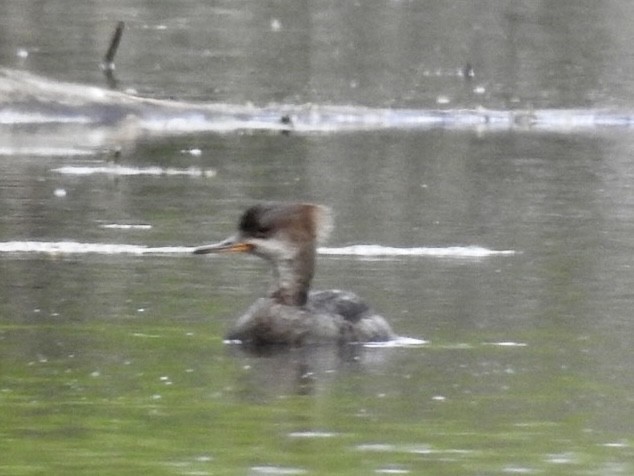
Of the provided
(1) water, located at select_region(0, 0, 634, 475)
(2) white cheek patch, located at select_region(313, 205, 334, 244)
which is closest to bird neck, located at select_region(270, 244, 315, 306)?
(2) white cheek patch, located at select_region(313, 205, 334, 244)

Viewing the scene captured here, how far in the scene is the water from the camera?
938 centimetres

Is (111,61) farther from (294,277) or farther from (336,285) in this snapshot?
(294,277)

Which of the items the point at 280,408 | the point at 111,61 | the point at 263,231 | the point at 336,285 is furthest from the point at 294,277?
the point at 111,61

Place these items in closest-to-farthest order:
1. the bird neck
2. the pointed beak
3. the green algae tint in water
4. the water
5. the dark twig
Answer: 1. the green algae tint in water
2. the water
3. the bird neck
4. the pointed beak
5. the dark twig

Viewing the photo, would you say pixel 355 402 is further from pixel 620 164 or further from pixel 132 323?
pixel 620 164

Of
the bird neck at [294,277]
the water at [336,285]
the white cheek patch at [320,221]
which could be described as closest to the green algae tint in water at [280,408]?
the water at [336,285]

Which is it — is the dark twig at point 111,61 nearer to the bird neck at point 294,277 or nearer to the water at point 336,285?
the water at point 336,285

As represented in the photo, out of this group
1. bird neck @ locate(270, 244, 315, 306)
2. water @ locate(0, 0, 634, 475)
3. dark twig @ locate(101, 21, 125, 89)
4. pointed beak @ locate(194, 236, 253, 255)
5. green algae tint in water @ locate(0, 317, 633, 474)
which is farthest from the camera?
dark twig @ locate(101, 21, 125, 89)

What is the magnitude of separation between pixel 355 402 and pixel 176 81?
2047cm

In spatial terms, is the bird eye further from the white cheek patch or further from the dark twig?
the dark twig

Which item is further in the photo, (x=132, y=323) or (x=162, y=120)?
(x=162, y=120)

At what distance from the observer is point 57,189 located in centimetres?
1919

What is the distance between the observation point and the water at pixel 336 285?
30.8 ft

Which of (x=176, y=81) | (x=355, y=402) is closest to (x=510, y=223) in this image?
(x=355, y=402)
